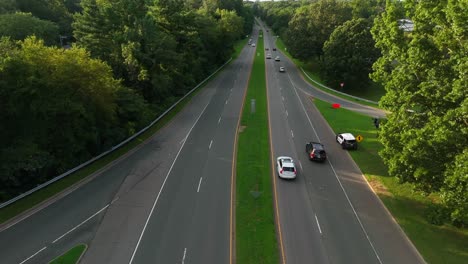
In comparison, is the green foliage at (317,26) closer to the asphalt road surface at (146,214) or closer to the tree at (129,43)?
the tree at (129,43)

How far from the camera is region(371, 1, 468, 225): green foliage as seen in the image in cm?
2045

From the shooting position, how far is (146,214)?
25.6m

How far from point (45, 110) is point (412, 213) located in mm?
29020

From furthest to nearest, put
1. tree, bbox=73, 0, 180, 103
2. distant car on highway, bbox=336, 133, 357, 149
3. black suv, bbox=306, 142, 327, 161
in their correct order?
tree, bbox=73, 0, 180, 103
distant car on highway, bbox=336, 133, 357, 149
black suv, bbox=306, 142, 327, 161

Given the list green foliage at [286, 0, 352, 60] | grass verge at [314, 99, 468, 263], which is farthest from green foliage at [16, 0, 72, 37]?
grass verge at [314, 99, 468, 263]

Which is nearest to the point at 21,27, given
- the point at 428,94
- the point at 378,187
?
the point at 378,187

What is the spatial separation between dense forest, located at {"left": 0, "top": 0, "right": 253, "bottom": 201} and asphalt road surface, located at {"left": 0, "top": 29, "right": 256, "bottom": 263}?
3.64 metres

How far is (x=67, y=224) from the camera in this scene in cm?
2434

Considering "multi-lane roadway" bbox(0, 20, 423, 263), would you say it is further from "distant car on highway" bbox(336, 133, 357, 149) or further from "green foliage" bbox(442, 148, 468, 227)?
"green foliage" bbox(442, 148, 468, 227)

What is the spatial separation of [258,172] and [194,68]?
4017cm

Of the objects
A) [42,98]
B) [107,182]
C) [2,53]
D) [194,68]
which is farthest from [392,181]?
[194,68]

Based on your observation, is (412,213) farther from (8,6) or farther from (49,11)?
(49,11)

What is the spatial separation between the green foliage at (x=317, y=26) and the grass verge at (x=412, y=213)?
148 ft

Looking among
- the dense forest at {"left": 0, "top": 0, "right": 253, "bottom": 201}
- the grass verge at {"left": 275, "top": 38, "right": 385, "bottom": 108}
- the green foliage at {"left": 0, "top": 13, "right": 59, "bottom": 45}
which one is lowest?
the grass verge at {"left": 275, "top": 38, "right": 385, "bottom": 108}
